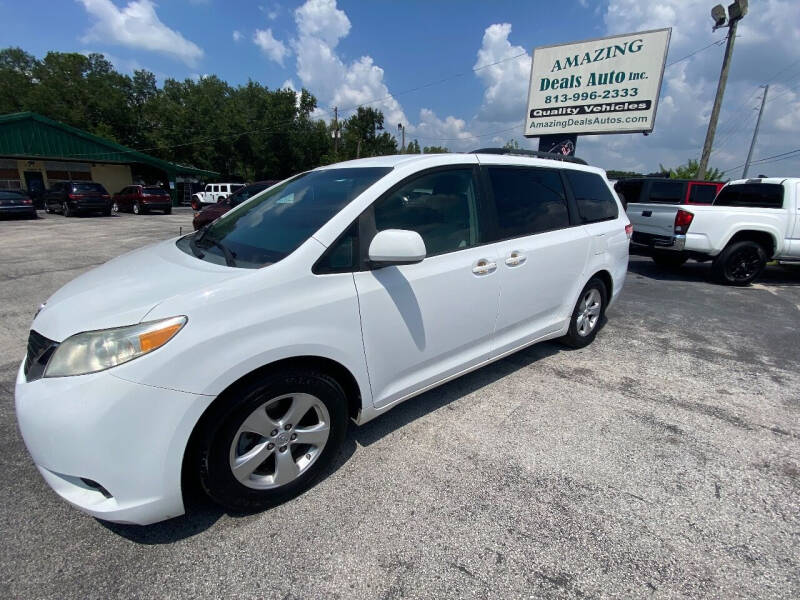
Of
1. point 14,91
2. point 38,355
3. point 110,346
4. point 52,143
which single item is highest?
point 14,91

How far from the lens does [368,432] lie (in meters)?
2.75

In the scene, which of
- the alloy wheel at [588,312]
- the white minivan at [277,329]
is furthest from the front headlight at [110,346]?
the alloy wheel at [588,312]

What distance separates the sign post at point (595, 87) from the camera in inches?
516

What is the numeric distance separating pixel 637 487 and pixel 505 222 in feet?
6.10

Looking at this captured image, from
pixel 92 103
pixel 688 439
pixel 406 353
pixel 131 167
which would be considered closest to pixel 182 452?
pixel 406 353

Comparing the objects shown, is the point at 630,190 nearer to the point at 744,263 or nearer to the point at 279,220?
the point at 744,263

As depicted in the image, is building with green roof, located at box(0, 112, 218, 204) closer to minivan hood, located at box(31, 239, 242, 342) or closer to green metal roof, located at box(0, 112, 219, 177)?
green metal roof, located at box(0, 112, 219, 177)

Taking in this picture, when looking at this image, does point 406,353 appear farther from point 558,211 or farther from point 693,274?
point 693,274

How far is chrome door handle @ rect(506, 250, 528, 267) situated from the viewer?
2905 mm

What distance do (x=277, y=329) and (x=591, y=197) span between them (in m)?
3.38

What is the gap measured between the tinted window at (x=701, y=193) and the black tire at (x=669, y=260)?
1668 mm

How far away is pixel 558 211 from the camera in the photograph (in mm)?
3492

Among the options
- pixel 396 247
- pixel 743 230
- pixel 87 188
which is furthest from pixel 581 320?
pixel 87 188

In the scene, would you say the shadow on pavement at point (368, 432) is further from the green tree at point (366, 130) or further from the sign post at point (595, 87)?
the green tree at point (366, 130)
